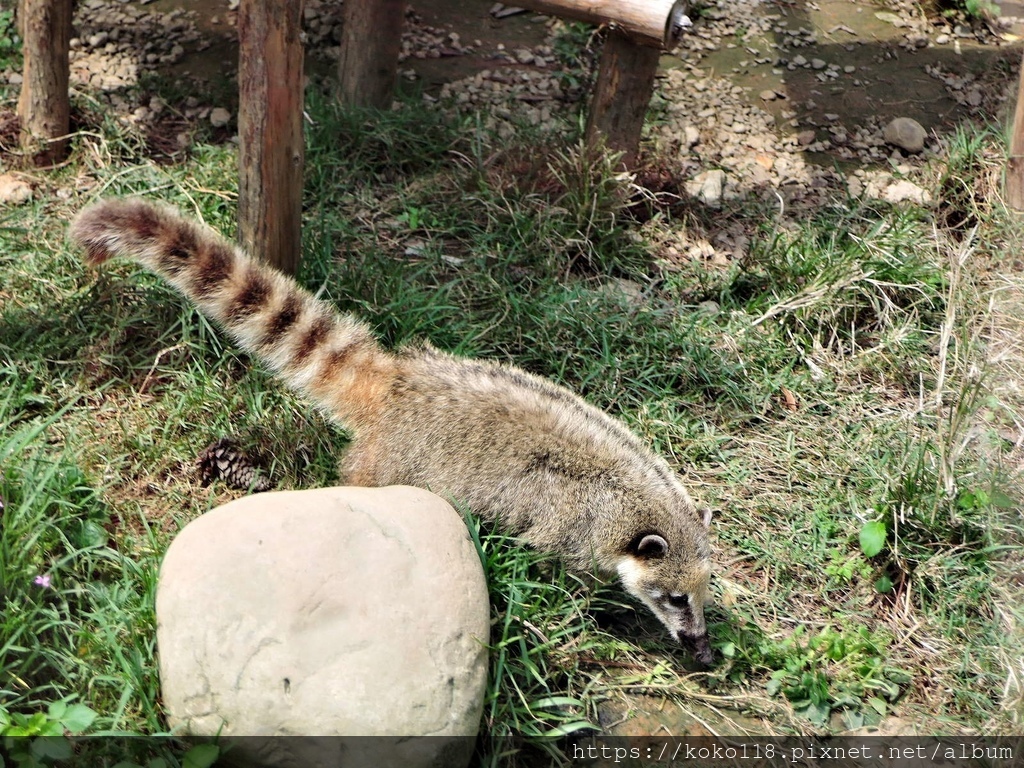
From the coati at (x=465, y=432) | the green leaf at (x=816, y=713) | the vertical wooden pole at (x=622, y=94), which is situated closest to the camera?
the green leaf at (x=816, y=713)

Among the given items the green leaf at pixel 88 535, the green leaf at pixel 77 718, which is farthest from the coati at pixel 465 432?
the green leaf at pixel 77 718

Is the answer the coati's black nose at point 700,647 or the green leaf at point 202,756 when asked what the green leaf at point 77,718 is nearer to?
the green leaf at point 202,756

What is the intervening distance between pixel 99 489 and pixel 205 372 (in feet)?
2.61

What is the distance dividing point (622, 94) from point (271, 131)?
7.15 ft

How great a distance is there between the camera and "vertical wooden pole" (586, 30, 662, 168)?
5543 millimetres

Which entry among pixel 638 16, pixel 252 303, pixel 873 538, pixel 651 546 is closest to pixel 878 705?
pixel 873 538

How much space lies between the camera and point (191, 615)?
3152mm

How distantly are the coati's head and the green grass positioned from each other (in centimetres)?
15

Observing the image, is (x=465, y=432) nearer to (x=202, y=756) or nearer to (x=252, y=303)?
(x=252, y=303)

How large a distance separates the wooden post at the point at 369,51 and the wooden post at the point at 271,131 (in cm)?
176

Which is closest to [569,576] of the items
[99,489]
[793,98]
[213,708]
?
[213,708]

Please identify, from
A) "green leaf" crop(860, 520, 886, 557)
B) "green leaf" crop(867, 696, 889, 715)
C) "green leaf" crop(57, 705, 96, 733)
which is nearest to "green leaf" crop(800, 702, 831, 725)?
"green leaf" crop(867, 696, 889, 715)

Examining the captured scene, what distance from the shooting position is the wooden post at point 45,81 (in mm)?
5441

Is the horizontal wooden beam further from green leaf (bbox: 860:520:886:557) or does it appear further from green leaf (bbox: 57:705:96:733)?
green leaf (bbox: 57:705:96:733)
